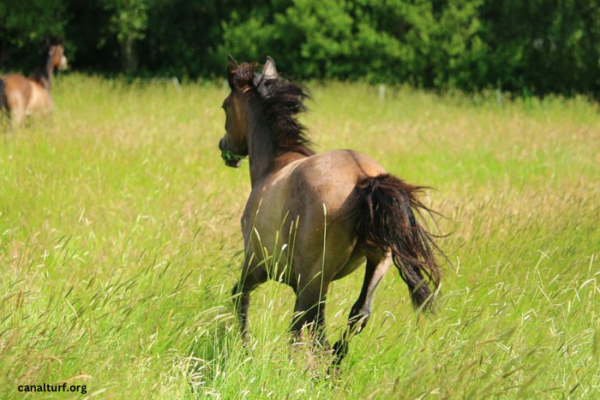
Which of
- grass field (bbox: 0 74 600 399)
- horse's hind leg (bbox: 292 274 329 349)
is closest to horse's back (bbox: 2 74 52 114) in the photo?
grass field (bbox: 0 74 600 399)

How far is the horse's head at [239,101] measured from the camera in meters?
5.47

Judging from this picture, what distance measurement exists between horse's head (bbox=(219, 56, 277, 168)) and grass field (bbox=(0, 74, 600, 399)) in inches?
22.5

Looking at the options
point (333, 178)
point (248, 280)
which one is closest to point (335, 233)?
point (333, 178)

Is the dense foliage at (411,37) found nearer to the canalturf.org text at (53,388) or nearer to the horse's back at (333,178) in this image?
the horse's back at (333,178)

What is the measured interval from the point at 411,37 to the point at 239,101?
20.2m

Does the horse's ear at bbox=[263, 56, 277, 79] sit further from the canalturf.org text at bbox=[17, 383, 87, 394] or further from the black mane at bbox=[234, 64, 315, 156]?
the canalturf.org text at bbox=[17, 383, 87, 394]

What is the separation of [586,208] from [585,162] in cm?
543

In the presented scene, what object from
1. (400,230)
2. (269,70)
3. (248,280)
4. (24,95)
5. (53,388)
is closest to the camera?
(53,388)

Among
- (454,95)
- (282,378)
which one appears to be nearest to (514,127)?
(454,95)

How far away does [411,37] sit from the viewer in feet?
81.3

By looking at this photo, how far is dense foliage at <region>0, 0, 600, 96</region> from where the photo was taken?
950 inches

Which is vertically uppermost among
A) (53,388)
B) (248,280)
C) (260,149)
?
(260,149)

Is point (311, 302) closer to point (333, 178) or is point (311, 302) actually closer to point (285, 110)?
point (333, 178)

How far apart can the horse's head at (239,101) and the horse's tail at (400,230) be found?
5.80 feet
